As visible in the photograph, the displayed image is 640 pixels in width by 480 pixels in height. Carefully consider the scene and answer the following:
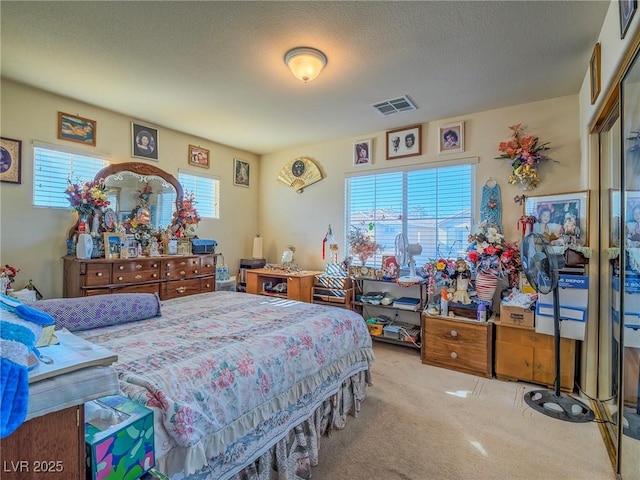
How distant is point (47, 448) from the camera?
2.02ft

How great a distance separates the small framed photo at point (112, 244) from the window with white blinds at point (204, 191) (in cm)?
116

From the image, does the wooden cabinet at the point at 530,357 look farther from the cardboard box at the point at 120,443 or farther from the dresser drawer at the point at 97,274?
the dresser drawer at the point at 97,274

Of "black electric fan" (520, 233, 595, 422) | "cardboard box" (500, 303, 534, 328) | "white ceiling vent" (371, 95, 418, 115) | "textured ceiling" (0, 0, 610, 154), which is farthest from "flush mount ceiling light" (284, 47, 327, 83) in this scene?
"cardboard box" (500, 303, 534, 328)

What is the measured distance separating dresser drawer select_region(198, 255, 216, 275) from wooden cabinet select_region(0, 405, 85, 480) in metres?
3.44

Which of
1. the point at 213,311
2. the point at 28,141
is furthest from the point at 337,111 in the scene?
the point at 28,141

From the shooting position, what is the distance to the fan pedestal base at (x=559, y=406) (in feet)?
7.64

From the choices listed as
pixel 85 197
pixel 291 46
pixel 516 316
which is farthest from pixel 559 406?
pixel 85 197

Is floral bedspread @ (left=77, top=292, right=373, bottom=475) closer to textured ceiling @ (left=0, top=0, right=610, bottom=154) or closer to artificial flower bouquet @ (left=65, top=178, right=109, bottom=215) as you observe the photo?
artificial flower bouquet @ (left=65, top=178, right=109, bottom=215)

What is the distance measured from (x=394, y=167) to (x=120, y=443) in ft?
12.8

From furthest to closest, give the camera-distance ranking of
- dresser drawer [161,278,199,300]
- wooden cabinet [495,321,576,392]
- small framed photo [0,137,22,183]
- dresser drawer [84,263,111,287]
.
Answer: dresser drawer [161,278,199,300] < dresser drawer [84,263,111,287] < small framed photo [0,137,22,183] < wooden cabinet [495,321,576,392]

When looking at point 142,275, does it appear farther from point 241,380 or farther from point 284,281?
point 241,380

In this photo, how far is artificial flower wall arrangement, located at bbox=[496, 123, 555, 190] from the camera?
3.19m

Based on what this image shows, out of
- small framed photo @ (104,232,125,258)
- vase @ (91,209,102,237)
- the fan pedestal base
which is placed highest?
vase @ (91,209,102,237)

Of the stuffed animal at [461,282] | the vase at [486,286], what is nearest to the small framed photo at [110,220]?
the stuffed animal at [461,282]
